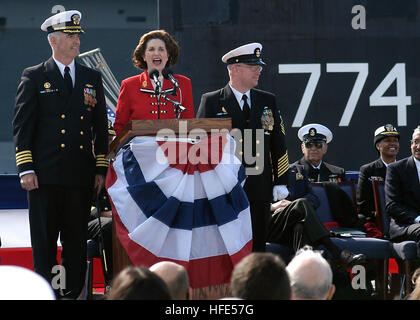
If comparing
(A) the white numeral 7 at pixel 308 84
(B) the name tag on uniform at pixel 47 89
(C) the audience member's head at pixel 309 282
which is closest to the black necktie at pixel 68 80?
(B) the name tag on uniform at pixel 47 89

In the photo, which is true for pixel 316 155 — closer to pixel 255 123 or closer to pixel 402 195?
pixel 402 195

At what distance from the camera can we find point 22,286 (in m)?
1.62

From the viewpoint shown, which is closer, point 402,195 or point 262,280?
point 262,280

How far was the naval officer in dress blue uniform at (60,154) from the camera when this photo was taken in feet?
13.6

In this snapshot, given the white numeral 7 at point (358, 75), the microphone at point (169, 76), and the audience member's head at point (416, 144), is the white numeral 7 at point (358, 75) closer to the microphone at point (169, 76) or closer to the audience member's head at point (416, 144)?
the audience member's head at point (416, 144)

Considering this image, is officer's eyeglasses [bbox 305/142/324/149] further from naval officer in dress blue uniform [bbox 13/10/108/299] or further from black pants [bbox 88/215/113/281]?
naval officer in dress blue uniform [bbox 13/10/108/299]

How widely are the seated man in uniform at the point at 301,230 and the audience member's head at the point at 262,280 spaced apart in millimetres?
2926

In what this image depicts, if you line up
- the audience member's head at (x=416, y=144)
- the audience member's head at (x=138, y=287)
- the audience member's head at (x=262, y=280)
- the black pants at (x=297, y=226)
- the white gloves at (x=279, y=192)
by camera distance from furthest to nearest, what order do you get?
the audience member's head at (x=416, y=144) → the black pants at (x=297, y=226) → the white gloves at (x=279, y=192) → the audience member's head at (x=262, y=280) → the audience member's head at (x=138, y=287)

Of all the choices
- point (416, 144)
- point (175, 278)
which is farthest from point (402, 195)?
point (175, 278)

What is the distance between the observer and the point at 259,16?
608 cm

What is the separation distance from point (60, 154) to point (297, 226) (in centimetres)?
178

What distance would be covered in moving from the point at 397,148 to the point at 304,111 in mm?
898

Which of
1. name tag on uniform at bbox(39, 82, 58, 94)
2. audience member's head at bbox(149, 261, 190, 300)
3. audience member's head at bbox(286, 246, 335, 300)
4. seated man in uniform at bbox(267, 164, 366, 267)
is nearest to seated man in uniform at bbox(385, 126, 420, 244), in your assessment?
seated man in uniform at bbox(267, 164, 366, 267)

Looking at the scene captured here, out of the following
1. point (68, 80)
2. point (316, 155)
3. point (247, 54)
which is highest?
point (247, 54)
